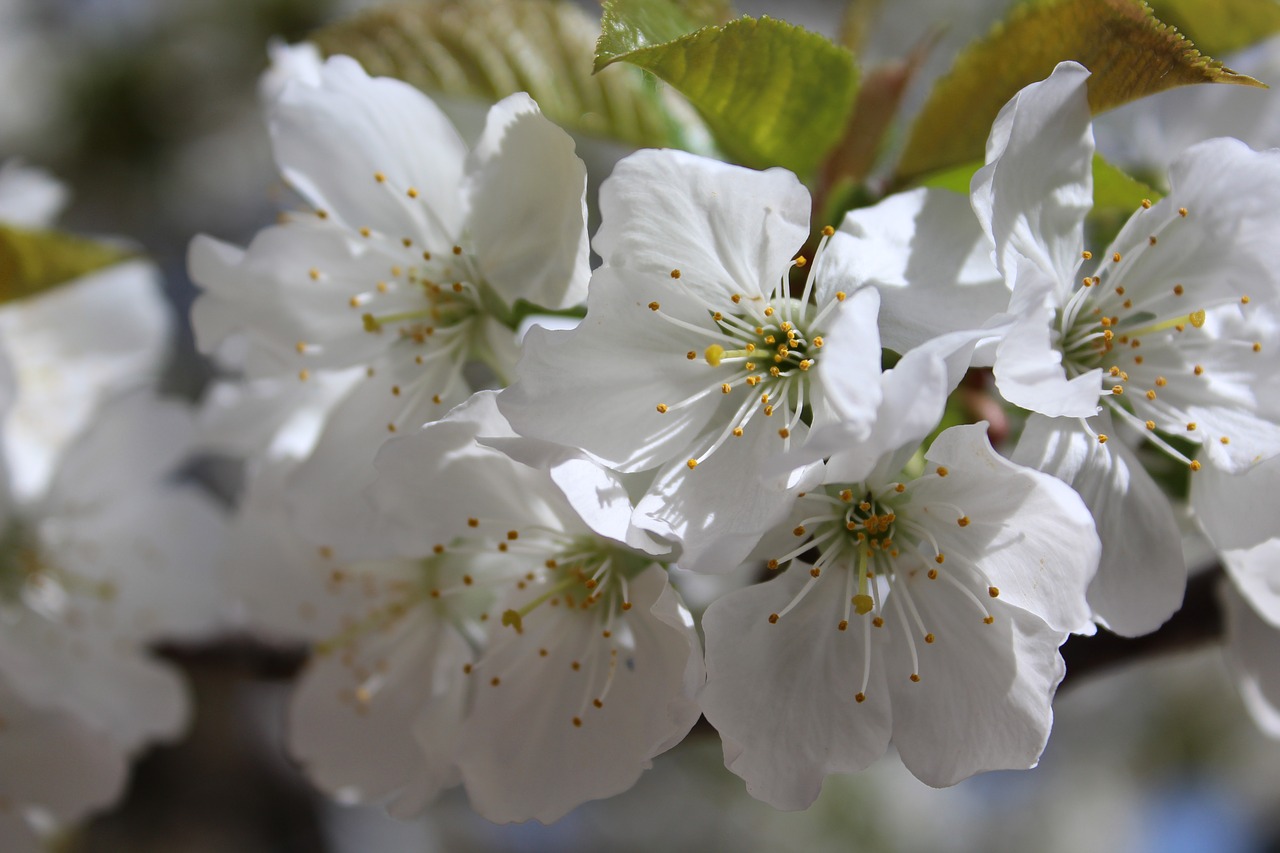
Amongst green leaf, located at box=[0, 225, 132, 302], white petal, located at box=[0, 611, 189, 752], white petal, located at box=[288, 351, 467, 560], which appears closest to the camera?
white petal, located at box=[288, 351, 467, 560]

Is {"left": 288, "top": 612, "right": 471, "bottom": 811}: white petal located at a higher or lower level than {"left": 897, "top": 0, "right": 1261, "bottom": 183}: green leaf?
lower

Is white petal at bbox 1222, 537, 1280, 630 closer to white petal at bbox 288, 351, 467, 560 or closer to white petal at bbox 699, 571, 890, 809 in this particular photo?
white petal at bbox 699, 571, 890, 809

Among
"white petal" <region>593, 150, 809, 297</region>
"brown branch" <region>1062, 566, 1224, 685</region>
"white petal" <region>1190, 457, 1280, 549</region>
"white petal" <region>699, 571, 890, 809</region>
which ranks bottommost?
"brown branch" <region>1062, 566, 1224, 685</region>

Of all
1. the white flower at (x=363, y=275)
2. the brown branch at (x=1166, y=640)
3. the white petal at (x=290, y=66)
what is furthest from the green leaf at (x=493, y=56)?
the brown branch at (x=1166, y=640)

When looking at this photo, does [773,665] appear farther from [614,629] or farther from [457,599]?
[457,599]

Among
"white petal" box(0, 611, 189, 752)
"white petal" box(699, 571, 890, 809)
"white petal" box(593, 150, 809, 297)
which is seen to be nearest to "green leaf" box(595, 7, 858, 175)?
"white petal" box(593, 150, 809, 297)

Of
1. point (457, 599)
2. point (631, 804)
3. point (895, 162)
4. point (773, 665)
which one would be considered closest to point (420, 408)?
point (457, 599)
